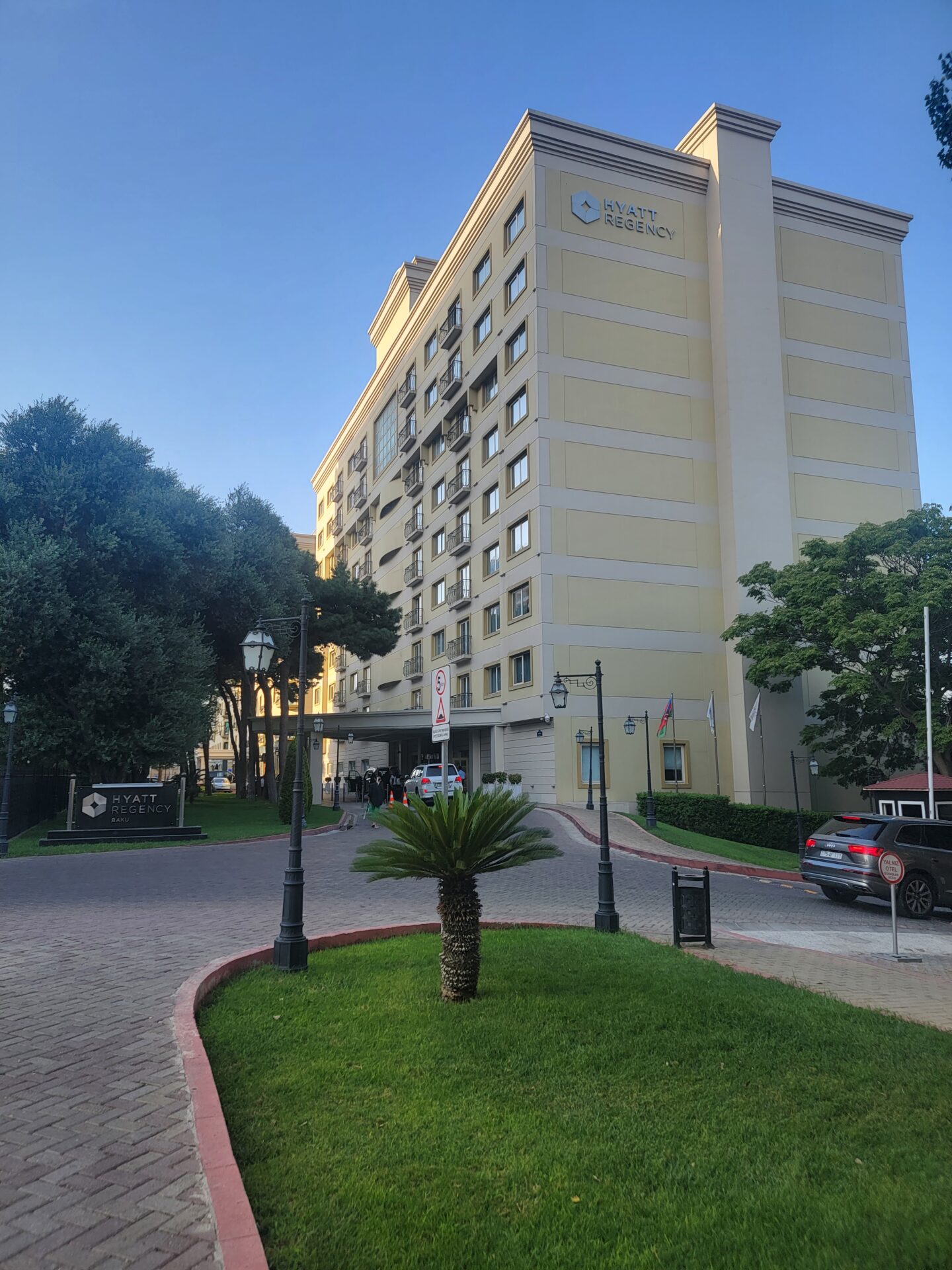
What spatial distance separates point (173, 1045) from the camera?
584cm

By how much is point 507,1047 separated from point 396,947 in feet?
11.5

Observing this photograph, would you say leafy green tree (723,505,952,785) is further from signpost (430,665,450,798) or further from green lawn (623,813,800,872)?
signpost (430,665,450,798)

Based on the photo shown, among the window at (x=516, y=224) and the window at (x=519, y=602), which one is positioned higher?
the window at (x=516, y=224)

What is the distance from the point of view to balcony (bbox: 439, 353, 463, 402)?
43.2m

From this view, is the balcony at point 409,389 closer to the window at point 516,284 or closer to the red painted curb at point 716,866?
the window at point 516,284

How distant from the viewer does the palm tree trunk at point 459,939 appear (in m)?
6.75

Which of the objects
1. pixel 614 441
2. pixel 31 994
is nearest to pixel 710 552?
pixel 614 441

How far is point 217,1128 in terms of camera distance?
434cm

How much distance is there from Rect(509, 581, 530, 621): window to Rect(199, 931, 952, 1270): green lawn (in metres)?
28.6

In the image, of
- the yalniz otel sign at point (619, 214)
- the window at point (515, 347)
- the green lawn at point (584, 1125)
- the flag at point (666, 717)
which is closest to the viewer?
the green lawn at point (584, 1125)

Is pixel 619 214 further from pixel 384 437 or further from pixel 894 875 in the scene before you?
pixel 894 875

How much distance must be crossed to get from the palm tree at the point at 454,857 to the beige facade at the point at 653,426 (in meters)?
26.3

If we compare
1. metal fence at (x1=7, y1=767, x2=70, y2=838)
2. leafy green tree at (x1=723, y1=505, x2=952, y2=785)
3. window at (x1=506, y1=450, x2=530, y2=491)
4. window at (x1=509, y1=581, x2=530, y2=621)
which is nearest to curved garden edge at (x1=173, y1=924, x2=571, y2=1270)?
metal fence at (x1=7, y1=767, x2=70, y2=838)

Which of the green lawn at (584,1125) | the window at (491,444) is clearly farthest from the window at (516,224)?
the green lawn at (584,1125)
